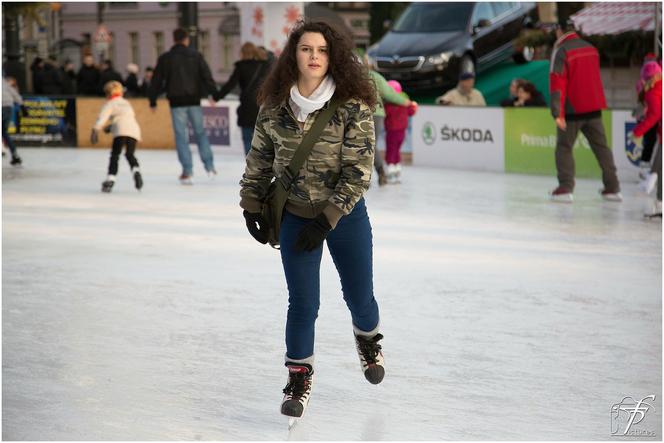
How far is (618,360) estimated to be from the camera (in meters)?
5.42

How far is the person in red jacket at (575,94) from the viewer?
11.1m

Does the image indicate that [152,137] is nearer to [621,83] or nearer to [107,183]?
[107,183]

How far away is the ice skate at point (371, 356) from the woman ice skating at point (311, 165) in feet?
1.09

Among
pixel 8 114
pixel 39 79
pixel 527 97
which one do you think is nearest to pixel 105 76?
pixel 39 79

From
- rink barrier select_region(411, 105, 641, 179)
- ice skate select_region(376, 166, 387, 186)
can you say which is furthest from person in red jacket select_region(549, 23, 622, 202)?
ice skate select_region(376, 166, 387, 186)

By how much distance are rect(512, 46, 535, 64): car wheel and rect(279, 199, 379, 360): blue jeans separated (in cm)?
1912

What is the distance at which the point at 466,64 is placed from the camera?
884 inches

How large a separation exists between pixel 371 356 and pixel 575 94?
6888mm

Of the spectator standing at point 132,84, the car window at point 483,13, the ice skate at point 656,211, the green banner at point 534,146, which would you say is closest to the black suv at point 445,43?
the car window at point 483,13

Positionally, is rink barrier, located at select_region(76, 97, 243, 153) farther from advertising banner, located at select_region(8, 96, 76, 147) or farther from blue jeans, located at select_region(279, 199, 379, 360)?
blue jeans, located at select_region(279, 199, 379, 360)

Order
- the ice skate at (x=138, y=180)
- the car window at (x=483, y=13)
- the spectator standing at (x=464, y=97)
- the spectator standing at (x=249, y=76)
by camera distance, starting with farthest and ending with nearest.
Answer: the car window at (x=483, y=13)
the spectator standing at (x=464, y=97)
the ice skate at (x=138, y=180)
the spectator standing at (x=249, y=76)

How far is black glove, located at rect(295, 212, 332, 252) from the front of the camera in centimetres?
430

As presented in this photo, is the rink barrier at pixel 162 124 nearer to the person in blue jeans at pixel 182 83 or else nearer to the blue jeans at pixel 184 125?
the blue jeans at pixel 184 125

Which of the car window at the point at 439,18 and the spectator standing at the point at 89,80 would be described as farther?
the car window at the point at 439,18
